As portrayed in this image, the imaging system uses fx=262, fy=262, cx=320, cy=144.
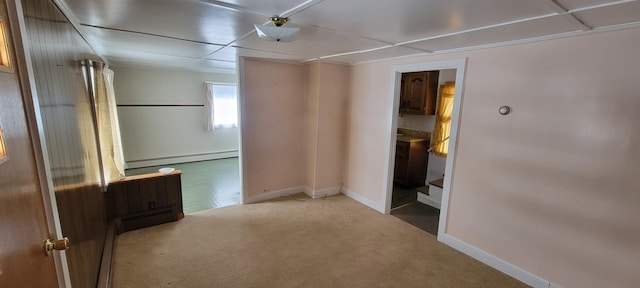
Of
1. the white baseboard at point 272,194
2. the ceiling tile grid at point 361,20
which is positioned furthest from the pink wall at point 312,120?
the ceiling tile grid at point 361,20

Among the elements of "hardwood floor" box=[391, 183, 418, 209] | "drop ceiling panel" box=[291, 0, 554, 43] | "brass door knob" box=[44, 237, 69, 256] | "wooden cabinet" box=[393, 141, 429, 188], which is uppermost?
"drop ceiling panel" box=[291, 0, 554, 43]

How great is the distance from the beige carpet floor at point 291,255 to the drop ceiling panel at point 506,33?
83.6 inches

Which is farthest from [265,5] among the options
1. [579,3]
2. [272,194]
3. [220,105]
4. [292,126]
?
[220,105]

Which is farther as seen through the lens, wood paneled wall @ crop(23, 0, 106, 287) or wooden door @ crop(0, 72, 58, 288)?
wood paneled wall @ crop(23, 0, 106, 287)

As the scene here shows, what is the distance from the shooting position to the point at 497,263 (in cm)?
254

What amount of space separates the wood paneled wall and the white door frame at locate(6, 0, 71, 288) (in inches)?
3.4

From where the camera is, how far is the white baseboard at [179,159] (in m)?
5.73

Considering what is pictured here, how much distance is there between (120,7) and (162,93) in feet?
15.5

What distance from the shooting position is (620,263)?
1.90m

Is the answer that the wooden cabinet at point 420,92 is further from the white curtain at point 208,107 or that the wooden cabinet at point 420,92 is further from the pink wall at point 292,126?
the white curtain at point 208,107

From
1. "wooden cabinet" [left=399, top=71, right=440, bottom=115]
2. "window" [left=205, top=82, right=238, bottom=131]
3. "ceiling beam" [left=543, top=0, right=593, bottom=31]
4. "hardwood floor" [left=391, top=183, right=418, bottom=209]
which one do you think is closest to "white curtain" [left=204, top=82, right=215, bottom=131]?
"window" [left=205, top=82, right=238, bottom=131]

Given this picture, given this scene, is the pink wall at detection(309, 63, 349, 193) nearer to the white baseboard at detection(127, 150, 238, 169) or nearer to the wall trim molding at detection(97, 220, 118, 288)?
the wall trim molding at detection(97, 220, 118, 288)

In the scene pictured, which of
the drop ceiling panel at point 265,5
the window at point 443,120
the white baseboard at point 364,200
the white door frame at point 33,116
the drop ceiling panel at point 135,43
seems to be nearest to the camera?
the white door frame at point 33,116

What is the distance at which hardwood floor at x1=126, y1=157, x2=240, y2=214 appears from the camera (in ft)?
13.1
